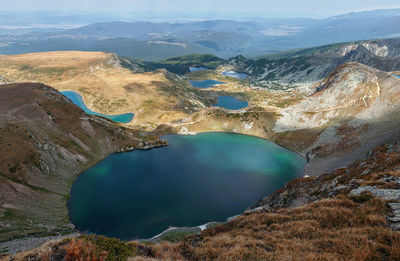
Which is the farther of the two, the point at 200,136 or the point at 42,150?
the point at 200,136

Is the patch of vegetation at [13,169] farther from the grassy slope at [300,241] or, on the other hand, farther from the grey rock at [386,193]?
the grey rock at [386,193]

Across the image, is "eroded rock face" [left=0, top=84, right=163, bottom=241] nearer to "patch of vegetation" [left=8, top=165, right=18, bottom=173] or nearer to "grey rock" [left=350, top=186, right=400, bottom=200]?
"patch of vegetation" [left=8, top=165, right=18, bottom=173]

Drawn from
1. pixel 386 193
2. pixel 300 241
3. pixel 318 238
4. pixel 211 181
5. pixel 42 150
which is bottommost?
pixel 211 181

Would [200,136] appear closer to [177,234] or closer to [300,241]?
[177,234]

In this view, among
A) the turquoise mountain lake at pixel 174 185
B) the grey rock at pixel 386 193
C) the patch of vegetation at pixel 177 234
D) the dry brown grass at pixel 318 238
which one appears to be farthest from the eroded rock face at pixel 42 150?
the grey rock at pixel 386 193

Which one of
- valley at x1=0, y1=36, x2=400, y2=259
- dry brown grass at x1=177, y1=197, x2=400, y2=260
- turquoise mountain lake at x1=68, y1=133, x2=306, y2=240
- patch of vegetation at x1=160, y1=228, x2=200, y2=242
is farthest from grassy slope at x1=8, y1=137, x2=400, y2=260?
turquoise mountain lake at x1=68, y1=133, x2=306, y2=240

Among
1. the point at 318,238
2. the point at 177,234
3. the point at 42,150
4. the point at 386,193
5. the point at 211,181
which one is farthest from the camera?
the point at 211,181

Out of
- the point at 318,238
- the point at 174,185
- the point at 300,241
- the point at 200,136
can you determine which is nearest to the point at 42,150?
the point at 174,185
